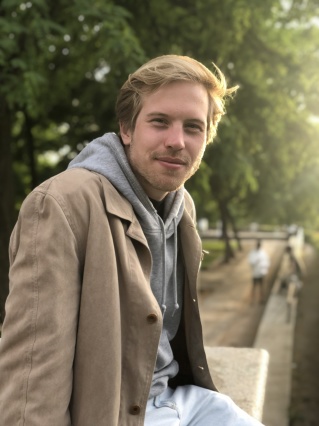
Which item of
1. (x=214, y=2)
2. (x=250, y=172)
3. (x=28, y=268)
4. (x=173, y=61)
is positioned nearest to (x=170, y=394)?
(x=28, y=268)

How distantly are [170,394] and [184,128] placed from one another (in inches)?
38.3

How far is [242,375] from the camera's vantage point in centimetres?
390

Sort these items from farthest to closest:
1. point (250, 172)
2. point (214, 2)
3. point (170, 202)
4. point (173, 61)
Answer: point (250, 172), point (214, 2), point (170, 202), point (173, 61)

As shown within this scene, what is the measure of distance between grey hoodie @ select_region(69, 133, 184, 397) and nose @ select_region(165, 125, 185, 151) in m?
0.15

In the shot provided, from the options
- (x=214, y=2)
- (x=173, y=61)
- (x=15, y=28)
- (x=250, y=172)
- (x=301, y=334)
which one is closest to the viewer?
(x=173, y=61)

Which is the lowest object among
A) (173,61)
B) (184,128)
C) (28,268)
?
(28,268)

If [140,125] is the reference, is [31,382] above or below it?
below

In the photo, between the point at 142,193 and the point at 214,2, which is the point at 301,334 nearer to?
the point at 214,2

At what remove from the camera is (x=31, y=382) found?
5.98ft

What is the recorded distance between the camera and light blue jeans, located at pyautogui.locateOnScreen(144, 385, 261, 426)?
226 centimetres

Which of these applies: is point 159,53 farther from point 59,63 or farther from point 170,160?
point 170,160

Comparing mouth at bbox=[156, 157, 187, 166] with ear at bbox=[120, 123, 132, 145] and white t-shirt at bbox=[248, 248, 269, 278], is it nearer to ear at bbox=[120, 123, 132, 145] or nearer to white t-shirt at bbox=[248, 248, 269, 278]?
ear at bbox=[120, 123, 132, 145]

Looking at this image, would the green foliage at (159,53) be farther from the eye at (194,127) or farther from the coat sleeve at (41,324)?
the coat sleeve at (41,324)

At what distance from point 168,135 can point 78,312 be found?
0.63m
